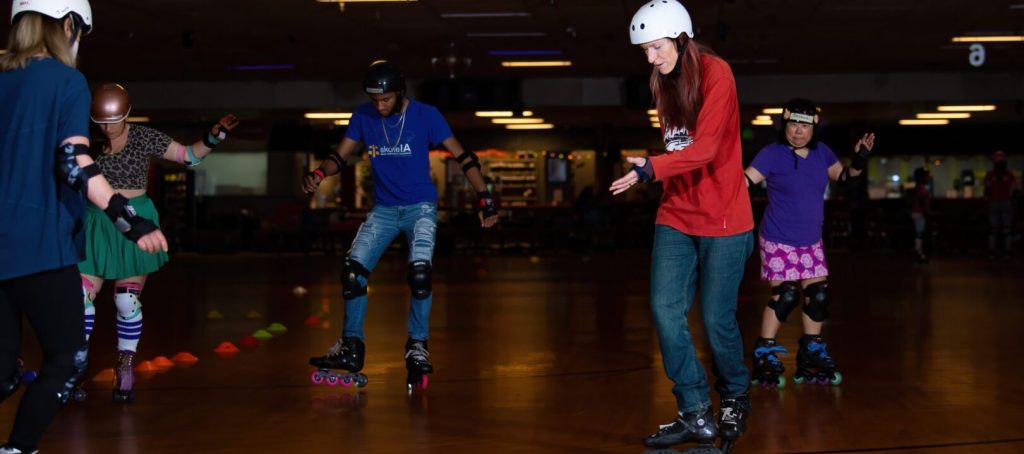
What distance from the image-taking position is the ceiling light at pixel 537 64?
1638 cm

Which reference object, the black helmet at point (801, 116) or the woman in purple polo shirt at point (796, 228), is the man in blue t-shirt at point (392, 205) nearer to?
the woman in purple polo shirt at point (796, 228)

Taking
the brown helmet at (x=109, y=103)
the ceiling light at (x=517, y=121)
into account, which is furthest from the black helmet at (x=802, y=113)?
the ceiling light at (x=517, y=121)

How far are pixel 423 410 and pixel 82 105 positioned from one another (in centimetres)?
186

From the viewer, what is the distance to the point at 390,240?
4820 millimetres

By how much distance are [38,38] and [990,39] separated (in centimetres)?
1320

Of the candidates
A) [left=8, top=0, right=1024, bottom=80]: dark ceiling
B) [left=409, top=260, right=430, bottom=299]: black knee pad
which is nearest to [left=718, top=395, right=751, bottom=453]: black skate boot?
[left=409, top=260, right=430, bottom=299]: black knee pad

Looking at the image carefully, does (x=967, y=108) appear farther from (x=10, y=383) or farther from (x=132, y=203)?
(x=10, y=383)

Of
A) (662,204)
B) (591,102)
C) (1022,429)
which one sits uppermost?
(591,102)

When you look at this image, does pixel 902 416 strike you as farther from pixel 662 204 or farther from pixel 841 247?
pixel 841 247

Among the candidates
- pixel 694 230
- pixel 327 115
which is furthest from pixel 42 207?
pixel 327 115

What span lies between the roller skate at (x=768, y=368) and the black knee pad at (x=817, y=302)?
232mm

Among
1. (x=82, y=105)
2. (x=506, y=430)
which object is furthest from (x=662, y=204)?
(x=82, y=105)

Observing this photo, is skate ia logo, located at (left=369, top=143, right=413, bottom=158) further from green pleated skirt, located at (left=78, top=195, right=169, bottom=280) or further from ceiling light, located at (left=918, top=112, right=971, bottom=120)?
ceiling light, located at (left=918, top=112, right=971, bottom=120)

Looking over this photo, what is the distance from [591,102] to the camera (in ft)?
60.8
